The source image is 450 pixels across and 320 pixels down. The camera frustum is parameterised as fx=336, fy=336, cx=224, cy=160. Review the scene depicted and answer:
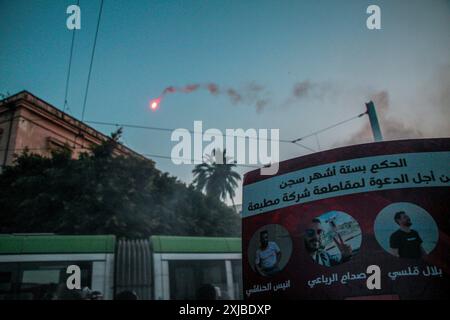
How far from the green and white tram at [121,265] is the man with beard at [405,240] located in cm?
741

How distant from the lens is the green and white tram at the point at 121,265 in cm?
880

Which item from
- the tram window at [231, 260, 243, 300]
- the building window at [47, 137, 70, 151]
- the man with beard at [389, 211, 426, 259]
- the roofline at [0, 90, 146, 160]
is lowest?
the tram window at [231, 260, 243, 300]

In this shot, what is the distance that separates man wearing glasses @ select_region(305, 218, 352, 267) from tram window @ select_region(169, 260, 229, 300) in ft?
22.2

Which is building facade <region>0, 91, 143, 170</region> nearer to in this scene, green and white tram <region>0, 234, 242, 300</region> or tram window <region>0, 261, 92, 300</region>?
green and white tram <region>0, 234, 242, 300</region>

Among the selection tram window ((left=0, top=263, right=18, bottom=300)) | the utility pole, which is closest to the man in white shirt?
tram window ((left=0, top=263, right=18, bottom=300))

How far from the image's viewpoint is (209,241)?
11.2 m

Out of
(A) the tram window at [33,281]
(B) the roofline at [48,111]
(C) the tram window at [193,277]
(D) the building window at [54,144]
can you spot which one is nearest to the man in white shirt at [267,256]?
(A) the tram window at [33,281]

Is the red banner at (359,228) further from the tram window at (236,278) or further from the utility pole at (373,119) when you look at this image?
the utility pole at (373,119)

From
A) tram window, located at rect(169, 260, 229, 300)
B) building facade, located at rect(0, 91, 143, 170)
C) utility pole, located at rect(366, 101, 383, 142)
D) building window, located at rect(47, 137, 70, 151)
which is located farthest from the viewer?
building window, located at rect(47, 137, 70, 151)

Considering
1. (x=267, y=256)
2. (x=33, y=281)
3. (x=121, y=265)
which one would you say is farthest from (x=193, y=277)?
(x=267, y=256)

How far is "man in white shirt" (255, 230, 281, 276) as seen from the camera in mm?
4342
